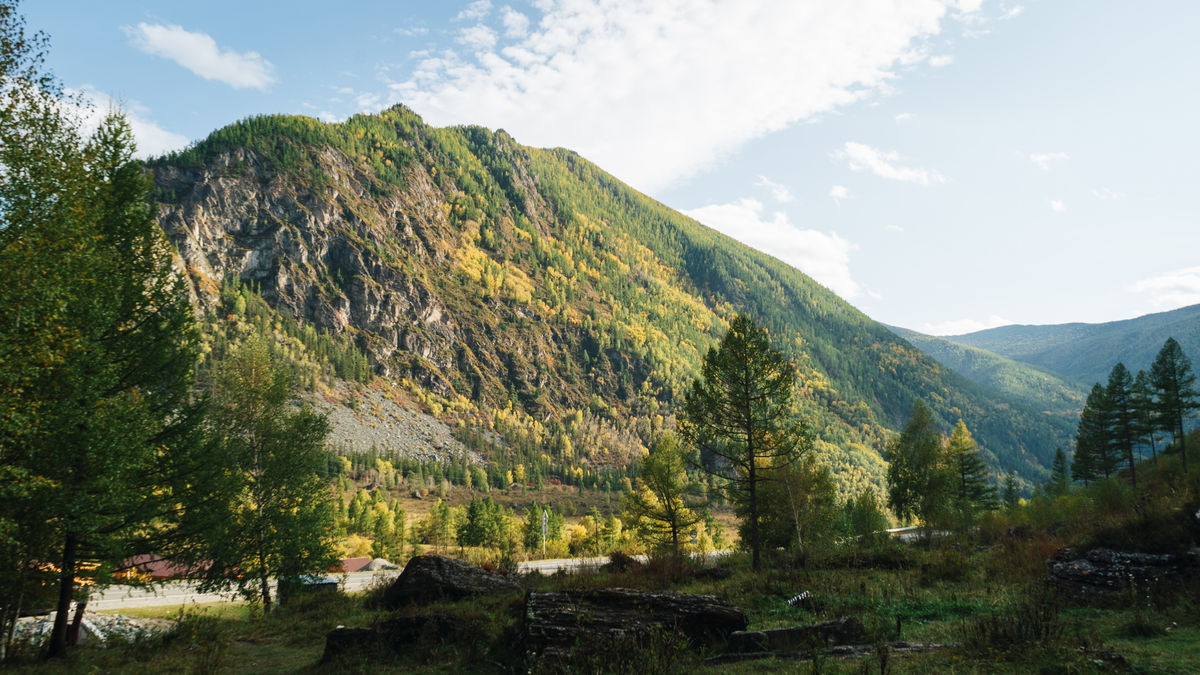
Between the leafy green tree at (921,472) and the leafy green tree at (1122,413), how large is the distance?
25.4 metres

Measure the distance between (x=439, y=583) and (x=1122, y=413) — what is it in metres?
75.0

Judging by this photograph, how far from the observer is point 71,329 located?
1068 centimetres

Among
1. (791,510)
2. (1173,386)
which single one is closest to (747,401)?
(791,510)

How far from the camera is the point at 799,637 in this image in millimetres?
9062

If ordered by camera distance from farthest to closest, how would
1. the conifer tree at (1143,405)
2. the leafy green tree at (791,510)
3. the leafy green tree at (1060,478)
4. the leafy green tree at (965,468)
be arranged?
the leafy green tree at (1060,478), the conifer tree at (1143,405), the leafy green tree at (965,468), the leafy green tree at (791,510)

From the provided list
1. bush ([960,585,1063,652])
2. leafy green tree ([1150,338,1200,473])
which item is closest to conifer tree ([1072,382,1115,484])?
leafy green tree ([1150,338,1200,473])

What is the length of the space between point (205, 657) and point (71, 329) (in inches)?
303

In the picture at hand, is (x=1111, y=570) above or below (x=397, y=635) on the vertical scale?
above

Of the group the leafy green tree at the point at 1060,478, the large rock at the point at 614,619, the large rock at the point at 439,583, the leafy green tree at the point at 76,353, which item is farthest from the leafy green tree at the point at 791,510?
the leafy green tree at the point at 1060,478

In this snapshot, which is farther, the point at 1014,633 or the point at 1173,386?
the point at 1173,386

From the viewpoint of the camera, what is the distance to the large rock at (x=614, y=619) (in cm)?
803

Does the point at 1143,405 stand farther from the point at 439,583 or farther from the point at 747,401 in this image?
the point at 439,583

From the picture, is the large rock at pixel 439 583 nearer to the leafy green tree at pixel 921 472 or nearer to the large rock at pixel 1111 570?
the large rock at pixel 1111 570

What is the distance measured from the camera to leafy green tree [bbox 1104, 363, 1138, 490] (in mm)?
55406
